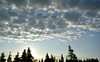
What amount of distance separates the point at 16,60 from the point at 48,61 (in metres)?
16.2

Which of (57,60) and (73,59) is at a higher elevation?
(73,59)

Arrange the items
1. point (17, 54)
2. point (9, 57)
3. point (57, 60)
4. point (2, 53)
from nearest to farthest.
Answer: point (17, 54) < point (2, 53) < point (9, 57) < point (57, 60)

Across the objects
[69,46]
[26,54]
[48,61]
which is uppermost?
[69,46]

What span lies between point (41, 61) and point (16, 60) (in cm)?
4932

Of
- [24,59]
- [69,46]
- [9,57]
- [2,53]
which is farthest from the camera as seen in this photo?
[9,57]

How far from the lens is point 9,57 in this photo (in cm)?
5450

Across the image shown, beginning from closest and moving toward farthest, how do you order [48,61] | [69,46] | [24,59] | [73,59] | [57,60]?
[24,59] < [73,59] < [69,46] < [48,61] < [57,60]

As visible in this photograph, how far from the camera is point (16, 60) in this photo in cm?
3288

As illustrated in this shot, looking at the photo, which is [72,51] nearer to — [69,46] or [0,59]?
[69,46]

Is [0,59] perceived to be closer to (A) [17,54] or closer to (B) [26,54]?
(A) [17,54]

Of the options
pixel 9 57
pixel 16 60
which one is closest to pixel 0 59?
pixel 9 57

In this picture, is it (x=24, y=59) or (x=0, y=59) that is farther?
(x=0, y=59)

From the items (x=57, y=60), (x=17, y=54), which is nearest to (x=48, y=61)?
(x=17, y=54)

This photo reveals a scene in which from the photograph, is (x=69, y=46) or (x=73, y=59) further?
(x=69, y=46)
